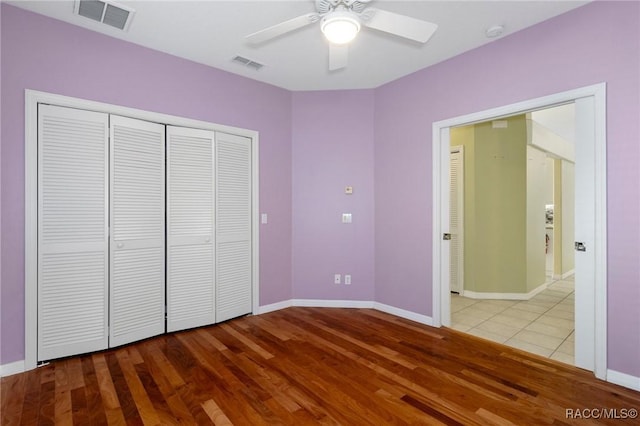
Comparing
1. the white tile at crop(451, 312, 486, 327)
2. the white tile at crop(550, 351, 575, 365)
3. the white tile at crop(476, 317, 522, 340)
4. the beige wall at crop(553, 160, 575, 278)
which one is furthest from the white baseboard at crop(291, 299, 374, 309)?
the beige wall at crop(553, 160, 575, 278)

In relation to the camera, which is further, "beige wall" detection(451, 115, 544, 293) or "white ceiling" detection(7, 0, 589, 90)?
"beige wall" detection(451, 115, 544, 293)

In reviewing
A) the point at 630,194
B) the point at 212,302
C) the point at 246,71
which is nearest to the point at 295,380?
the point at 212,302

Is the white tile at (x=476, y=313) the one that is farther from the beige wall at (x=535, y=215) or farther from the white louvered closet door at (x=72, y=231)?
the white louvered closet door at (x=72, y=231)

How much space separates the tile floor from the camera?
114 inches

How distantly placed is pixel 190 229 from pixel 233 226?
0.49 meters

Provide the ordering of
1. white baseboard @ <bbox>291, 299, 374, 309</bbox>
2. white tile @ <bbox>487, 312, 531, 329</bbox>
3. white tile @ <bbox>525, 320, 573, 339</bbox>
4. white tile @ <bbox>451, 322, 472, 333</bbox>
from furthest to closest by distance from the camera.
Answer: white baseboard @ <bbox>291, 299, 374, 309</bbox> < white tile @ <bbox>487, 312, 531, 329</bbox> < white tile @ <bbox>451, 322, 472, 333</bbox> < white tile @ <bbox>525, 320, 573, 339</bbox>

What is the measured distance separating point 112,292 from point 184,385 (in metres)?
1.20

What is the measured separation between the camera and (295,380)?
91.0 inches

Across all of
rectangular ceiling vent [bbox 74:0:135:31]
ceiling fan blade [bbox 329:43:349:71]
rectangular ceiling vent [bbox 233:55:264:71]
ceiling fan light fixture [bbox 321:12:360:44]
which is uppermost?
rectangular ceiling vent [bbox 233:55:264:71]

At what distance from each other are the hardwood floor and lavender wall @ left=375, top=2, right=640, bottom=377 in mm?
625

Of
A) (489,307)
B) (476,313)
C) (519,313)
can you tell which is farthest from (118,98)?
(519,313)

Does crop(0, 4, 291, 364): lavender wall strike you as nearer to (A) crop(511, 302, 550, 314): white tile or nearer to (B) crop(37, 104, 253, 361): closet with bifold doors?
(B) crop(37, 104, 253, 361): closet with bifold doors

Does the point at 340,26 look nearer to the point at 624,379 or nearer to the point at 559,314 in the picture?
the point at 624,379

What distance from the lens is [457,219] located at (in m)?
4.77
